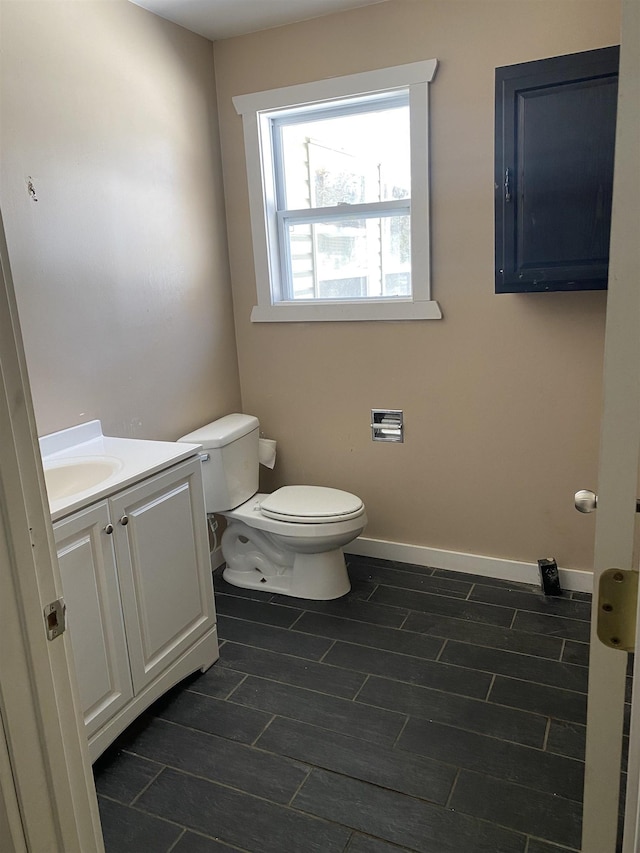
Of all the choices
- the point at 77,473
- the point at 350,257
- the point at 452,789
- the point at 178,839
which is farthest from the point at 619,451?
the point at 350,257

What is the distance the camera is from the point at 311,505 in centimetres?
286

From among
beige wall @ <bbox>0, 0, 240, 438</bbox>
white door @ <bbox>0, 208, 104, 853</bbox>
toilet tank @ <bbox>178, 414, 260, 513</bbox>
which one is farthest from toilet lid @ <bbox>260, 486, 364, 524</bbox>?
white door @ <bbox>0, 208, 104, 853</bbox>

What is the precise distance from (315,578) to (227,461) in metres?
0.65

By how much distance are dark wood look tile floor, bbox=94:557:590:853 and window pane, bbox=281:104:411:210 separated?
186 centimetres

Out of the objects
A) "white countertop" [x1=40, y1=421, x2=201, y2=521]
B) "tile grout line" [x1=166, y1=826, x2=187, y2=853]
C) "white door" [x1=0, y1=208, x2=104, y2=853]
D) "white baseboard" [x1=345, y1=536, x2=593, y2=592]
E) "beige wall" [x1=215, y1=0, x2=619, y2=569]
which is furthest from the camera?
"white baseboard" [x1=345, y1=536, x2=593, y2=592]

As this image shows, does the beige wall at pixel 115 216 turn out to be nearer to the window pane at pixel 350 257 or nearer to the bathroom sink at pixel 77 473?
the bathroom sink at pixel 77 473

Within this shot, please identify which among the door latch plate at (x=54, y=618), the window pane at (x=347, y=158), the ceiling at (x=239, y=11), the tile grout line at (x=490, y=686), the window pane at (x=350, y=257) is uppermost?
the ceiling at (x=239, y=11)

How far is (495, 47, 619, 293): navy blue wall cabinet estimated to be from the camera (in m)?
2.23

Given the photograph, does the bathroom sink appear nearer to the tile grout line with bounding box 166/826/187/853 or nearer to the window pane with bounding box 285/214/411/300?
the tile grout line with bounding box 166/826/187/853

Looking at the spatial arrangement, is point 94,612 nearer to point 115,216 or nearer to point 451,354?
A: point 115,216

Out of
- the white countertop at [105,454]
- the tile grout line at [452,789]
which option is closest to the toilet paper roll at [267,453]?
the white countertop at [105,454]

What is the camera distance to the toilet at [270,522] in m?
2.79

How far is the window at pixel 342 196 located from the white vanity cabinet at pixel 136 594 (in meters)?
1.27

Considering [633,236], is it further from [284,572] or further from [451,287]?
[284,572]
